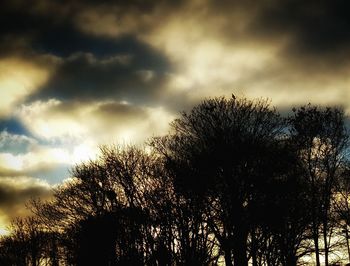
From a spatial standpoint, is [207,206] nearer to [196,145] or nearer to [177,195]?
[177,195]

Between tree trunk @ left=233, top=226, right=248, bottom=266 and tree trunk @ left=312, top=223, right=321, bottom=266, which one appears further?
tree trunk @ left=312, top=223, right=321, bottom=266

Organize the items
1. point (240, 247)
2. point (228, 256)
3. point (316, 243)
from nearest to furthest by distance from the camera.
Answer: point (240, 247), point (228, 256), point (316, 243)

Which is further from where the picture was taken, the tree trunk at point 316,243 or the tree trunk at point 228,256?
the tree trunk at point 316,243

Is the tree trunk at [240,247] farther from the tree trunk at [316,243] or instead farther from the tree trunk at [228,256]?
the tree trunk at [316,243]

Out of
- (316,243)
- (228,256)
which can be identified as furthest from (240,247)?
(316,243)

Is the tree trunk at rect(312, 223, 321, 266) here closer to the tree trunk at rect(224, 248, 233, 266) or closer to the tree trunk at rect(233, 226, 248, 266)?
the tree trunk at rect(233, 226, 248, 266)

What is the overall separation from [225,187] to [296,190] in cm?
551

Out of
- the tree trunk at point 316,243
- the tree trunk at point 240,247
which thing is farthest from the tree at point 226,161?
the tree trunk at point 316,243

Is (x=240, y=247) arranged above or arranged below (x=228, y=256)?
above

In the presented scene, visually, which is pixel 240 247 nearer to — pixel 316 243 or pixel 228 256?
pixel 228 256

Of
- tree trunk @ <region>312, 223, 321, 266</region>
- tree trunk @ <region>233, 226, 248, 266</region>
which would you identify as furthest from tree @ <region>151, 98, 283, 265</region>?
tree trunk @ <region>312, 223, 321, 266</region>

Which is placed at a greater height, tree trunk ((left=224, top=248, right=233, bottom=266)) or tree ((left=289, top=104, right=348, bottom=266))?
tree ((left=289, top=104, right=348, bottom=266))

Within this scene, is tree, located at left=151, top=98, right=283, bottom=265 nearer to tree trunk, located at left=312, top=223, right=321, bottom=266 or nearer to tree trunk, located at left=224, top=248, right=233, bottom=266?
tree trunk, located at left=224, top=248, right=233, bottom=266

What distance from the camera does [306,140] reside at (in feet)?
112
